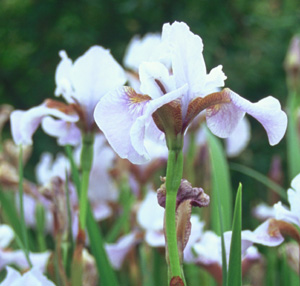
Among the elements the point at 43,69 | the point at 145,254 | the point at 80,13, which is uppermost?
the point at 80,13

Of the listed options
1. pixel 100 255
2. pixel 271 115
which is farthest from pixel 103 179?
pixel 271 115

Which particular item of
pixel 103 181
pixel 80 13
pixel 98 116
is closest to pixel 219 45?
pixel 80 13

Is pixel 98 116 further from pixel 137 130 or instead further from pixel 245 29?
pixel 245 29

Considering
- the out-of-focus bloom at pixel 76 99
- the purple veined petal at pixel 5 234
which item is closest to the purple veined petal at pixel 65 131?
the out-of-focus bloom at pixel 76 99

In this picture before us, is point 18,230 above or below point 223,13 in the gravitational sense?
below

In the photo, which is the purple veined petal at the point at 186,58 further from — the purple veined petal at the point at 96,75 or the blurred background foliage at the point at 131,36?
the blurred background foliage at the point at 131,36

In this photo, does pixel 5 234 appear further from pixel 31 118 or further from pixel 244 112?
pixel 244 112

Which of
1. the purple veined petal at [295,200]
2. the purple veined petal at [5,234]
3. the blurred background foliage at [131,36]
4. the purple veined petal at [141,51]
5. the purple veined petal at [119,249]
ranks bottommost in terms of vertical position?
the purple veined petal at [119,249]
